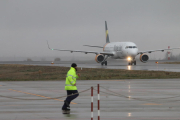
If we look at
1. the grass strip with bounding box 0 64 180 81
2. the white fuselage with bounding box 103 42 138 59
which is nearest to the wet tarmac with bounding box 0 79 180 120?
the grass strip with bounding box 0 64 180 81

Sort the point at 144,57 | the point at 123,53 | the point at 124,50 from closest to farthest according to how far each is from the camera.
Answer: the point at 124,50
the point at 123,53
the point at 144,57

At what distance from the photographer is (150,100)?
1590cm

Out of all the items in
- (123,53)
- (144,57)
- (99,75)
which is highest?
(123,53)

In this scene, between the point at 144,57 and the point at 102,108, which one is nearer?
the point at 102,108

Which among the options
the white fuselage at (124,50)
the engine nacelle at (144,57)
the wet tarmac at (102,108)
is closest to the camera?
the wet tarmac at (102,108)

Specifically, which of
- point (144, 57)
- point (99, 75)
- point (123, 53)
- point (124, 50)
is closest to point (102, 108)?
point (99, 75)

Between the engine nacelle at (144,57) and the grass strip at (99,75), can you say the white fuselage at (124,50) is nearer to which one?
the engine nacelle at (144,57)

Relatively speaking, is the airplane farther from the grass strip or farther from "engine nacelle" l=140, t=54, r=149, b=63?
the grass strip

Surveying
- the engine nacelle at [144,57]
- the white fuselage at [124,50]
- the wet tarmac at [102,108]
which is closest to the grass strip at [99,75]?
the wet tarmac at [102,108]

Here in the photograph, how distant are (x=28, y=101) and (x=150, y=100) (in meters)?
5.68

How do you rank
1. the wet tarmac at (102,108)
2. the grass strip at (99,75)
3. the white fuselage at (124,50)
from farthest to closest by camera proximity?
the white fuselage at (124,50)
the grass strip at (99,75)
the wet tarmac at (102,108)

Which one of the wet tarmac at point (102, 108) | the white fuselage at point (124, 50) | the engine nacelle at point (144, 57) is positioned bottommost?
the wet tarmac at point (102, 108)

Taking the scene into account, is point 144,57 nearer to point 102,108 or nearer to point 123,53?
point 123,53

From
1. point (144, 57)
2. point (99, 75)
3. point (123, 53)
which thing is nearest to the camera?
point (99, 75)
